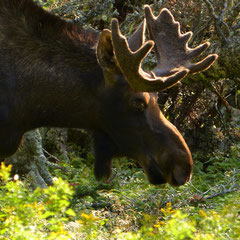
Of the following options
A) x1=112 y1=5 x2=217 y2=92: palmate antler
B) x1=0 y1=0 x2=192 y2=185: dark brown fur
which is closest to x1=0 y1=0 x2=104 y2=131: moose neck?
x1=0 y1=0 x2=192 y2=185: dark brown fur

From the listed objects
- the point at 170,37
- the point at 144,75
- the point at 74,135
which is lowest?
the point at 74,135

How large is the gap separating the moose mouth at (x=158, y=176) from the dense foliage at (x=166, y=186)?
0.21 m

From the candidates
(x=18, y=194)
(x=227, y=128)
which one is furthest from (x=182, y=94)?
(x=18, y=194)

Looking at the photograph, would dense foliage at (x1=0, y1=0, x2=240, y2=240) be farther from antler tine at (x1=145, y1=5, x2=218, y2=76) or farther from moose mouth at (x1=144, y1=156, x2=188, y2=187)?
antler tine at (x1=145, y1=5, x2=218, y2=76)

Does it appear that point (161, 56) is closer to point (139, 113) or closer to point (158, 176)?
point (139, 113)

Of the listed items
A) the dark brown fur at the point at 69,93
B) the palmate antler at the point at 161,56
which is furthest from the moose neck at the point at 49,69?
the palmate antler at the point at 161,56

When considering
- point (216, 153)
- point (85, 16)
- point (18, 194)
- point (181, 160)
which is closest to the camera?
point (18, 194)

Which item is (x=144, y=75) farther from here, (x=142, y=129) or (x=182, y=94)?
(x=182, y=94)

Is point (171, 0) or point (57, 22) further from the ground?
point (171, 0)

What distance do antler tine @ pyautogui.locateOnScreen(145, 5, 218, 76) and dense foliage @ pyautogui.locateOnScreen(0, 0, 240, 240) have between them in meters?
1.17

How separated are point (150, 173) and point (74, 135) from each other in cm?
451

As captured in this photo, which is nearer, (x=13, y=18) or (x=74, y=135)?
(x=13, y=18)

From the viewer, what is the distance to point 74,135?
8.95 metres

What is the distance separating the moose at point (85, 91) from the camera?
4.48 metres
